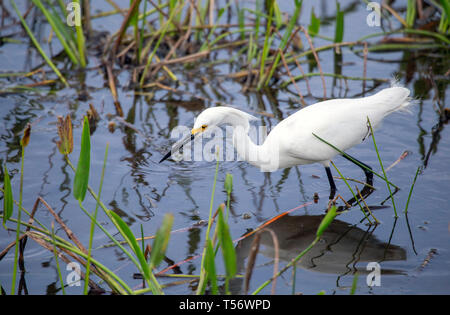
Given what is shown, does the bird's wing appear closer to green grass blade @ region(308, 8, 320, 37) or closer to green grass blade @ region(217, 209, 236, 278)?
green grass blade @ region(217, 209, 236, 278)

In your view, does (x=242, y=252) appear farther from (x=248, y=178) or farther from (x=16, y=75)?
(x=16, y=75)

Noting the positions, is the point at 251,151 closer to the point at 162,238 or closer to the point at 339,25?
the point at 162,238

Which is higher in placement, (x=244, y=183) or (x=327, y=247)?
(x=244, y=183)

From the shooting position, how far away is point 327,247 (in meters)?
3.65

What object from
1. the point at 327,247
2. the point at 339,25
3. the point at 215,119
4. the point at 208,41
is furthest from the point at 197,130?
the point at 208,41

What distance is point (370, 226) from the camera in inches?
153

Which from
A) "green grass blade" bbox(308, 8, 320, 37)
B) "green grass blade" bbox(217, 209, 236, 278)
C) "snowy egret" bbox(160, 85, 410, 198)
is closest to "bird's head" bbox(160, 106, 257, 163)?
"snowy egret" bbox(160, 85, 410, 198)

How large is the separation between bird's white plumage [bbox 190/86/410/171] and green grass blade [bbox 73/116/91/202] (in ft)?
4.92

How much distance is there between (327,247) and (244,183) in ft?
3.69

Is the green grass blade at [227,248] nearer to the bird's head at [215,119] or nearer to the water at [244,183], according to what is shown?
the water at [244,183]

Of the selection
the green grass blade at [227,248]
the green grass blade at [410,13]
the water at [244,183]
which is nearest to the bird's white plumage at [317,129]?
the water at [244,183]

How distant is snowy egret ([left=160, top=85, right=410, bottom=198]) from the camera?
4051mm

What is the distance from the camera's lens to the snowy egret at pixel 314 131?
13.3ft

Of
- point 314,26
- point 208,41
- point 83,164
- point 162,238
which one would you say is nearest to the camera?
point 162,238
